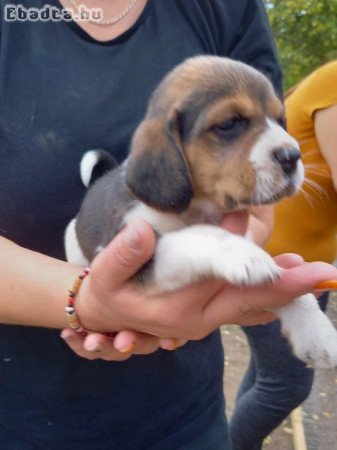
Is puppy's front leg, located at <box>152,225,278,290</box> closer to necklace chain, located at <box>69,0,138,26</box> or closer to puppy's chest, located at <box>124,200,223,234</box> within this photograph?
puppy's chest, located at <box>124,200,223,234</box>

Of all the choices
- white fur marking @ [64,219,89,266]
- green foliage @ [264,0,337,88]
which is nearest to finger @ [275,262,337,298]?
white fur marking @ [64,219,89,266]

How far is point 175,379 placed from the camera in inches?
77.5

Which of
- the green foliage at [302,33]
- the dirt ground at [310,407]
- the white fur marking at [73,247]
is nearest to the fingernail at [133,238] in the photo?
the white fur marking at [73,247]

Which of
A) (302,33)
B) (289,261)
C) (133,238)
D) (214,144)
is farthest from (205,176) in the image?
(302,33)

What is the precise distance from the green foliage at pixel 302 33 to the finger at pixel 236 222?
296 inches

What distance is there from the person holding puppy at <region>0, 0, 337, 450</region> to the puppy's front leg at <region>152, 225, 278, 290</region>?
0.40 ft

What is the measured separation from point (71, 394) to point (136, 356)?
23 cm

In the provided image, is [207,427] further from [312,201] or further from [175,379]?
[312,201]

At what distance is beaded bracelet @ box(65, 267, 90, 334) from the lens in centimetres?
158

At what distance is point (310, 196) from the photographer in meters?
2.95

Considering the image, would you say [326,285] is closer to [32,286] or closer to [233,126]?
[233,126]

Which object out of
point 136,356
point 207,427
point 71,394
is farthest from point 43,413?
point 207,427

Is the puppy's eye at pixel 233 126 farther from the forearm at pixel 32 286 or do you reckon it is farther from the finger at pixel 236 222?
the forearm at pixel 32 286

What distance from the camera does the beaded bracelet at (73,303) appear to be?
1578 millimetres
